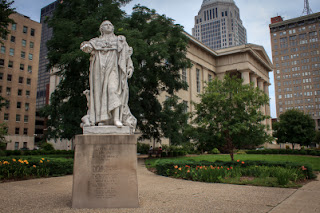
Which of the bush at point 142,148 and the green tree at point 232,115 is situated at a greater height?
the green tree at point 232,115

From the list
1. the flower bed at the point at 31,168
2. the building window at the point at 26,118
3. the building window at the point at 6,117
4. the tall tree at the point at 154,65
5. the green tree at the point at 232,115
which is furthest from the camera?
→ the building window at the point at 26,118

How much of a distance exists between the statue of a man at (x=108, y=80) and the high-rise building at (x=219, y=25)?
178m

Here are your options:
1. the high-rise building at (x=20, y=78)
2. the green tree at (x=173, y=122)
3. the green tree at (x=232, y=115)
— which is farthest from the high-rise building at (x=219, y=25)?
the green tree at (x=232, y=115)

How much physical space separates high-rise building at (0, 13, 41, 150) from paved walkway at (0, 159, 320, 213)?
55.7 metres

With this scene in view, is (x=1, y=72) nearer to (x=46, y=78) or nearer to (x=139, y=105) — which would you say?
(x=139, y=105)

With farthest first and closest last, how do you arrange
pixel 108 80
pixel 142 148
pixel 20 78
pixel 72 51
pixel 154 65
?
pixel 20 78
pixel 142 148
pixel 154 65
pixel 72 51
pixel 108 80

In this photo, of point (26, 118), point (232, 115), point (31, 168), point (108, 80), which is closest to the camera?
point (108, 80)

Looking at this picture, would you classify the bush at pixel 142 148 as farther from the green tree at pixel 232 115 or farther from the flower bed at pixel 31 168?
the flower bed at pixel 31 168

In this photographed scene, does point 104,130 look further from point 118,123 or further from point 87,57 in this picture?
point 87,57

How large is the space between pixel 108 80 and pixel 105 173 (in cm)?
232

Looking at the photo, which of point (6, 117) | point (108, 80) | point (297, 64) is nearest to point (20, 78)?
point (6, 117)

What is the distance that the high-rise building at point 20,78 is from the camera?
5738cm

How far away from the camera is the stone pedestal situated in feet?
19.2

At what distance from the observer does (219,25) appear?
181625 millimetres
